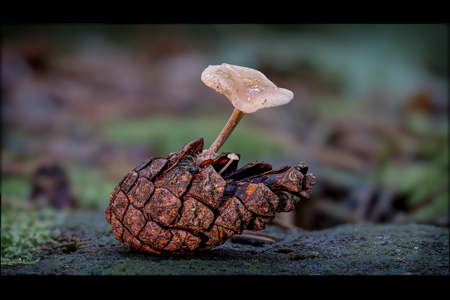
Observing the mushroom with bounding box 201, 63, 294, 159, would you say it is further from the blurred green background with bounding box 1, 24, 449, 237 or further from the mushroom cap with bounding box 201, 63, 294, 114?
the blurred green background with bounding box 1, 24, 449, 237

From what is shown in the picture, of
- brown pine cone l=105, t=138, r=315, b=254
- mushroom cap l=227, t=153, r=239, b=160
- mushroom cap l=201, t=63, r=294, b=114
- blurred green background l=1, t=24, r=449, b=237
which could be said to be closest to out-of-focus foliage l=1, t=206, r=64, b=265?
brown pine cone l=105, t=138, r=315, b=254

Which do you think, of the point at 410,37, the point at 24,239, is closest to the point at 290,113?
the point at 410,37

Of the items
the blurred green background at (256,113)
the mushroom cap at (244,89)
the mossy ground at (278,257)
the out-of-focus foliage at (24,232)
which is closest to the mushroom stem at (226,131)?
the mushroom cap at (244,89)

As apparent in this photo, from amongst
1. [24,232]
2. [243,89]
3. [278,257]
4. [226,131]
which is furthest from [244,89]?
[24,232]

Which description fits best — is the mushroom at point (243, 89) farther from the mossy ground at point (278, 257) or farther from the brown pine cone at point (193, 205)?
the mossy ground at point (278, 257)

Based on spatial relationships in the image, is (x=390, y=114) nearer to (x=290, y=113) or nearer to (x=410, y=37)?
A: (x=410, y=37)
